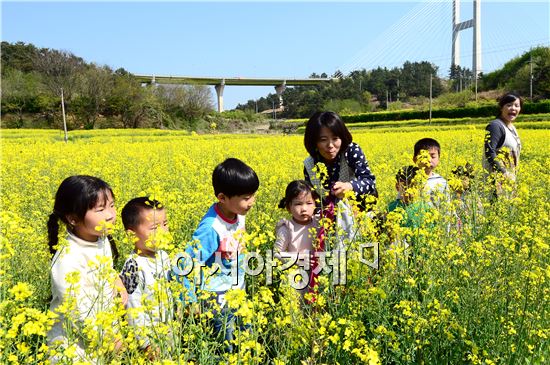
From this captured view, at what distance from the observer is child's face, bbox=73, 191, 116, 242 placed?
2.29 meters

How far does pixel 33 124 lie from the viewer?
122ft

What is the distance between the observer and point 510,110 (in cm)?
480

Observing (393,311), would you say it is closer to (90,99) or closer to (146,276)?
(146,276)

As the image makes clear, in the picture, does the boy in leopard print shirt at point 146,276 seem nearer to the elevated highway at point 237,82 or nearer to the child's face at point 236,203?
the child's face at point 236,203

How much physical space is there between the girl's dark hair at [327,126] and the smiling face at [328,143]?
20 millimetres

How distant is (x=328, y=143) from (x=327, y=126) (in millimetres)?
120

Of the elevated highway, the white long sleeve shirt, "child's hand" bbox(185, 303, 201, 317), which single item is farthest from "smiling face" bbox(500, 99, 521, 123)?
the elevated highway

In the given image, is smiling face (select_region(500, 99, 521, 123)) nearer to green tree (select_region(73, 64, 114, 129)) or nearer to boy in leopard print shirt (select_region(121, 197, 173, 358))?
boy in leopard print shirt (select_region(121, 197, 173, 358))

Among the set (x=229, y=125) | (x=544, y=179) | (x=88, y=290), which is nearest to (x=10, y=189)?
(x=88, y=290)

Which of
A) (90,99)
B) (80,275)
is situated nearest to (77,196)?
(80,275)

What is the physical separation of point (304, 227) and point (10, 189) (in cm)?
415

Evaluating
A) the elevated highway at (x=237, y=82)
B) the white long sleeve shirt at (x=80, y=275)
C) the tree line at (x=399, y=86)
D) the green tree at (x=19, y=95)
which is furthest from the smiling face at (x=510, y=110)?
the elevated highway at (x=237, y=82)

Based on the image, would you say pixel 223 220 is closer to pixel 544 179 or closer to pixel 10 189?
pixel 544 179

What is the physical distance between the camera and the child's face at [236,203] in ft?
8.50
